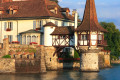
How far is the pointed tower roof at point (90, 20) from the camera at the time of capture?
80312mm

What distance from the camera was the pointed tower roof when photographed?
80312mm

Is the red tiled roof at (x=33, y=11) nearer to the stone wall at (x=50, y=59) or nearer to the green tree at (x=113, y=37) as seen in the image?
the stone wall at (x=50, y=59)

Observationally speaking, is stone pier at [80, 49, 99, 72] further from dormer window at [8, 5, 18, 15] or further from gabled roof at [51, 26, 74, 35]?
dormer window at [8, 5, 18, 15]

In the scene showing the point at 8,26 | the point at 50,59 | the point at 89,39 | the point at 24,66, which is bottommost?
the point at 24,66

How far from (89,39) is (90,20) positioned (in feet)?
12.3

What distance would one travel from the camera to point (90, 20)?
266ft

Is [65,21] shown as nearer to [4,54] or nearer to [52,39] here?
[52,39]

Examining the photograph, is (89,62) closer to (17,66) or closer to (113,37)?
(17,66)

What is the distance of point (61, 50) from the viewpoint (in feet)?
303

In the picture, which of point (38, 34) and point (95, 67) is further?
point (38, 34)

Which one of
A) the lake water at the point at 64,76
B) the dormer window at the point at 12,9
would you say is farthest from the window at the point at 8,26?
the lake water at the point at 64,76

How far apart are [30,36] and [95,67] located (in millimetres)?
Answer: 17357

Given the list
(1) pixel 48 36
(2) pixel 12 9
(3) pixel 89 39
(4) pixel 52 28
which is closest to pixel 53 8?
(4) pixel 52 28

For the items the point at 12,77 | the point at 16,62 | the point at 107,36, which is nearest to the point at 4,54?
the point at 16,62
